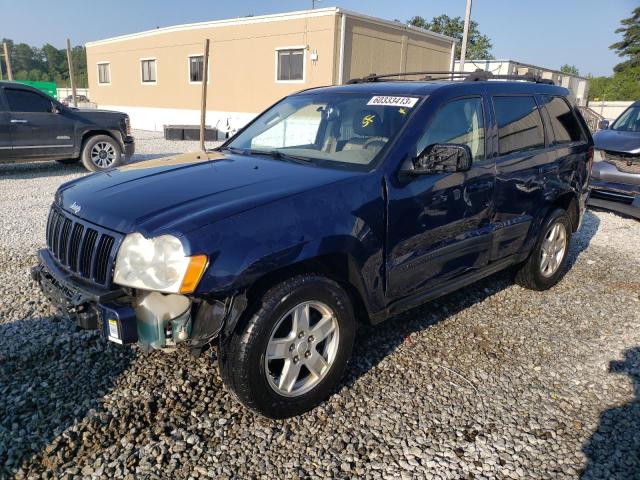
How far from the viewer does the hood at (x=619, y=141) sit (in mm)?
8314

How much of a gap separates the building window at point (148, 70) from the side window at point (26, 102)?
51.7ft

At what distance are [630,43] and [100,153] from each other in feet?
220

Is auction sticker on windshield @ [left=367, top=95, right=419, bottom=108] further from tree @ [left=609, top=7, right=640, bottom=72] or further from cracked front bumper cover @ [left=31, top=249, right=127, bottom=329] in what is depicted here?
tree @ [left=609, top=7, right=640, bottom=72]

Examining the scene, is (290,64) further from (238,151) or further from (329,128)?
(329,128)

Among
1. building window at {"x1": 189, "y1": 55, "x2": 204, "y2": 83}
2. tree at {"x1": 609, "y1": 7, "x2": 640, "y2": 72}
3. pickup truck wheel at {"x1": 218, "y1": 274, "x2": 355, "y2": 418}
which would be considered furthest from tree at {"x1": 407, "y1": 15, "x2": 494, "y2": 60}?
pickup truck wheel at {"x1": 218, "y1": 274, "x2": 355, "y2": 418}

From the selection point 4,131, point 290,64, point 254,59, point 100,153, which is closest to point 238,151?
point 4,131

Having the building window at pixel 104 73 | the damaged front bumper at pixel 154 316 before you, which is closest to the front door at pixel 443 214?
the damaged front bumper at pixel 154 316

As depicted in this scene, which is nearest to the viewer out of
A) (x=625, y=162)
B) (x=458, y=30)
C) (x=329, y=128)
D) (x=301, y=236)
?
(x=301, y=236)

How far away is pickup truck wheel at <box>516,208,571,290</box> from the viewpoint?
474 centimetres

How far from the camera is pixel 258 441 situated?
2730 millimetres

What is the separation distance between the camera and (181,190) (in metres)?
2.88

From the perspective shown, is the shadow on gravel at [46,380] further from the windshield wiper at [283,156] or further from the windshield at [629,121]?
the windshield at [629,121]

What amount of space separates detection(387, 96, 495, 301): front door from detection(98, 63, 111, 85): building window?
29.5 meters

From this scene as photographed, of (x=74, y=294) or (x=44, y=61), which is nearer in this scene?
(x=74, y=294)
